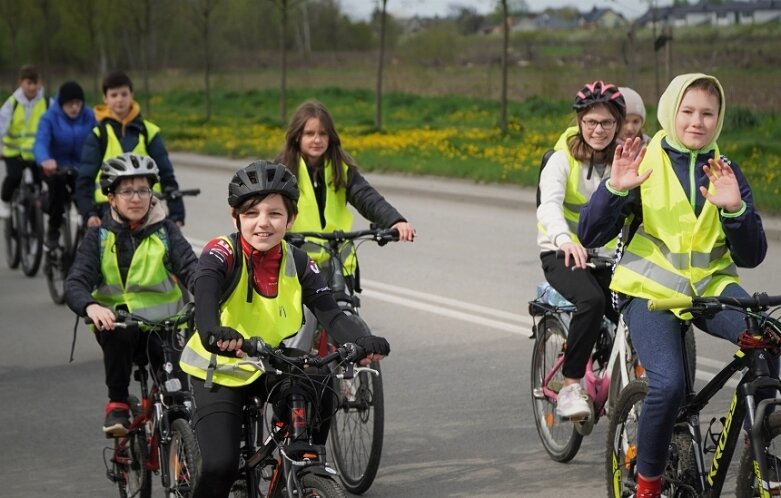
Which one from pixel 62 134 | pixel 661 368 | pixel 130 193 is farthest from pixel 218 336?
pixel 62 134

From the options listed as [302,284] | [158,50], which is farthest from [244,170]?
[158,50]

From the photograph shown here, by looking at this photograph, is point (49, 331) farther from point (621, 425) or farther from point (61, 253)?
point (621, 425)

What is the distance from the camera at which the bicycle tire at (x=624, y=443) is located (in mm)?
5246

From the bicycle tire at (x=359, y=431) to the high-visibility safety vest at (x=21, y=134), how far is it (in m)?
7.49

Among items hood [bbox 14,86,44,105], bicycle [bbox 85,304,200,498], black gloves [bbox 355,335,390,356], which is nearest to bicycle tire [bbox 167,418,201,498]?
bicycle [bbox 85,304,200,498]

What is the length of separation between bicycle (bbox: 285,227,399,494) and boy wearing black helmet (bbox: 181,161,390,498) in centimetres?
133

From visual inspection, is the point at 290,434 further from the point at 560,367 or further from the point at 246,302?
the point at 560,367

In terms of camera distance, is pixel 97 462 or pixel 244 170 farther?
pixel 97 462

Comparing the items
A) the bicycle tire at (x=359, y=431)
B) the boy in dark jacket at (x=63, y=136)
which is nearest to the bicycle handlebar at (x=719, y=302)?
the bicycle tire at (x=359, y=431)

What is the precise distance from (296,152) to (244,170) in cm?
255

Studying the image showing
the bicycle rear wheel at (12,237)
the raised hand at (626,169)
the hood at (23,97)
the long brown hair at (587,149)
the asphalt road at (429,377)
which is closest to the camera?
→ the raised hand at (626,169)

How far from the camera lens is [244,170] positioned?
4.82m

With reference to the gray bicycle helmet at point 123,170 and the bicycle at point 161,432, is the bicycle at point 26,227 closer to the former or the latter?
the gray bicycle helmet at point 123,170

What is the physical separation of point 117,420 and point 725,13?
44172 millimetres
